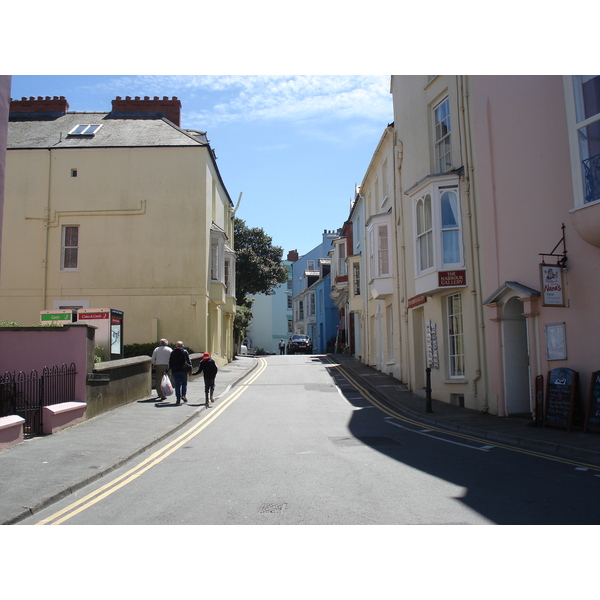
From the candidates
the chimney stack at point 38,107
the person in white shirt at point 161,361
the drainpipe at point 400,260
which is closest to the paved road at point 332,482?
the person in white shirt at point 161,361

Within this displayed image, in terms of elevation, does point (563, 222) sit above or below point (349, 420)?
above

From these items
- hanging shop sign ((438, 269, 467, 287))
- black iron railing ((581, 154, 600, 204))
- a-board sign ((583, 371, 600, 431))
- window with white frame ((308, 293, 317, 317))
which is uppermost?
window with white frame ((308, 293, 317, 317))

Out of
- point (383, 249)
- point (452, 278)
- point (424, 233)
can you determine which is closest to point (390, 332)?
point (383, 249)

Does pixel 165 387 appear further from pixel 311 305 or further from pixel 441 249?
pixel 311 305

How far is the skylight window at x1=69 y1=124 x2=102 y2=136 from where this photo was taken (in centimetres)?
2678

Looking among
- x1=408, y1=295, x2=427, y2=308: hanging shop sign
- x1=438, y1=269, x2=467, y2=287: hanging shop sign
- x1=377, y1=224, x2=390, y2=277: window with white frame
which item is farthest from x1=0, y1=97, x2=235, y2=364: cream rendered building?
x1=438, y1=269, x2=467, y2=287: hanging shop sign

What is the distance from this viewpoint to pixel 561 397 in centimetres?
1164

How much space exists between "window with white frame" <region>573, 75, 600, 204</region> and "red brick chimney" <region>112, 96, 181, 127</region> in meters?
22.0

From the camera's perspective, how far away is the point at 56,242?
2548 cm

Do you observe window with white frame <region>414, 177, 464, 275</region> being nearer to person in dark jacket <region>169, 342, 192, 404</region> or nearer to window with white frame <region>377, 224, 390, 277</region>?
window with white frame <region>377, 224, 390, 277</region>

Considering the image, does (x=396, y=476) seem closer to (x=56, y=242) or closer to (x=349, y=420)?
(x=349, y=420)

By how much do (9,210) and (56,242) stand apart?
2.57m

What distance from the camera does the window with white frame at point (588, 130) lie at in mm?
10859

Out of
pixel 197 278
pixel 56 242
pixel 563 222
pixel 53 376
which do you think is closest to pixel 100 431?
pixel 53 376
